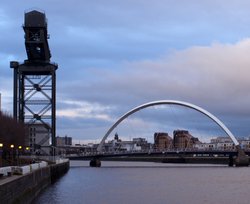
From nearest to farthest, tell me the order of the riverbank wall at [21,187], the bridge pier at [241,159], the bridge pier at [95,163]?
1. the riverbank wall at [21,187]
2. the bridge pier at [241,159]
3. the bridge pier at [95,163]

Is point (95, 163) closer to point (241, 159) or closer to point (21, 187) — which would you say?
point (241, 159)

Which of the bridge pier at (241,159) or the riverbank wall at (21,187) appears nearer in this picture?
the riverbank wall at (21,187)

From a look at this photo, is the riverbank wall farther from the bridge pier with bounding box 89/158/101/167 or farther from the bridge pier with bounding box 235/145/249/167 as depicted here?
the bridge pier with bounding box 89/158/101/167

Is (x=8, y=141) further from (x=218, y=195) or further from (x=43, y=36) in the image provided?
(x=218, y=195)

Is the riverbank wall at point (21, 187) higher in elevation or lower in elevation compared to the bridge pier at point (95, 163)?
lower

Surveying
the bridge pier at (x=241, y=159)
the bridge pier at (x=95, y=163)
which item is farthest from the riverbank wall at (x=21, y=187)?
the bridge pier at (x=95, y=163)

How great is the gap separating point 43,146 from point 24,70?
512 inches

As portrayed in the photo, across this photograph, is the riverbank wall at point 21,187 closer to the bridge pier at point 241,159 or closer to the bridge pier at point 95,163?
the bridge pier at point 241,159

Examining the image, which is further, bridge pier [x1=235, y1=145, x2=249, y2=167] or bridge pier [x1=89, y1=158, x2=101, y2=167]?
bridge pier [x1=89, y1=158, x2=101, y2=167]

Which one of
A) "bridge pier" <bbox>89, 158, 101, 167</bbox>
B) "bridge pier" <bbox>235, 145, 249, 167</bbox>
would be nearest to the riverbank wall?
"bridge pier" <bbox>235, 145, 249, 167</bbox>

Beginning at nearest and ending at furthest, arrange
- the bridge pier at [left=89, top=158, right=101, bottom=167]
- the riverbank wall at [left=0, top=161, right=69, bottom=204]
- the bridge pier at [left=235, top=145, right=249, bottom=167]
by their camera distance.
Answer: the riverbank wall at [left=0, top=161, right=69, bottom=204]
the bridge pier at [left=235, top=145, right=249, bottom=167]
the bridge pier at [left=89, top=158, right=101, bottom=167]

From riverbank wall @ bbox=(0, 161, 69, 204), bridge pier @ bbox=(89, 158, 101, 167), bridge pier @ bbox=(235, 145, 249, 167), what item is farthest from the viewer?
bridge pier @ bbox=(89, 158, 101, 167)

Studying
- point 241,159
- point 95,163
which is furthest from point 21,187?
point 95,163

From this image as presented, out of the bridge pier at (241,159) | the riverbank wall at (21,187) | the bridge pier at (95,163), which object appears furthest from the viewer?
the bridge pier at (95,163)
